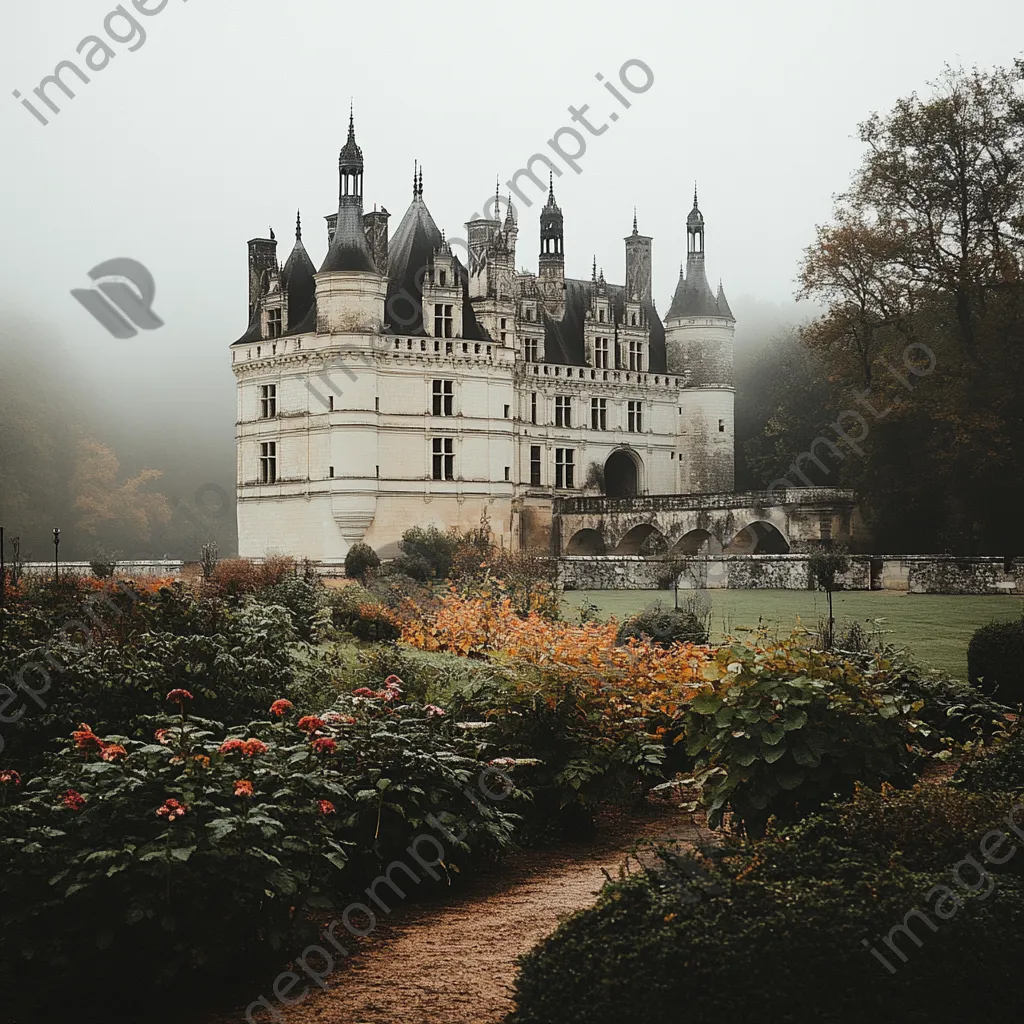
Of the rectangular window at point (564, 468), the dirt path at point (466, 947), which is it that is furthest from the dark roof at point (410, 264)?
the dirt path at point (466, 947)

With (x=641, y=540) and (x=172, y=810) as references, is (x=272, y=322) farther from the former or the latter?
(x=172, y=810)

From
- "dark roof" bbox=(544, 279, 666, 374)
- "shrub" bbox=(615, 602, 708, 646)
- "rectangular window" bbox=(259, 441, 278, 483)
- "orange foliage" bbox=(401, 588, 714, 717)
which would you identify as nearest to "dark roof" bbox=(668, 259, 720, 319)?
"dark roof" bbox=(544, 279, 666, 374)

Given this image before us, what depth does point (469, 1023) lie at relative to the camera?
4.10 metres

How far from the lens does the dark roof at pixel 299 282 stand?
110 ft

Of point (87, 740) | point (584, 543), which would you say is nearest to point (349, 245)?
point (584, 543)

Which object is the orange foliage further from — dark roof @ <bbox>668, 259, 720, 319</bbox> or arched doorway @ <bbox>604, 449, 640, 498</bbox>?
dark roof @ <bbox>668, 259, 720, 319</bbox>

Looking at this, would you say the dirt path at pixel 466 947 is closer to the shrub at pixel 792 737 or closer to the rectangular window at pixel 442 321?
the shrub at pixel 792 737

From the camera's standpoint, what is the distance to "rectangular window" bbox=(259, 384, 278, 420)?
3362 centimetres

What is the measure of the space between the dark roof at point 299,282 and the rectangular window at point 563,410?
7.50 m

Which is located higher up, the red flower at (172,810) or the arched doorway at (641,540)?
the arched doorway at (641,540)

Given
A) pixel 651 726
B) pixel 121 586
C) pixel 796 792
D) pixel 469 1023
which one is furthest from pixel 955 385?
pixel 469 1023

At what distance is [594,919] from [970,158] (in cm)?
2506

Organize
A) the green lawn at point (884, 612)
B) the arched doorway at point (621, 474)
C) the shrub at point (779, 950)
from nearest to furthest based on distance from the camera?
the shrub at point (779, 950)
the green lawn at point (884, 612)
the arched doorway at point (621, 474)

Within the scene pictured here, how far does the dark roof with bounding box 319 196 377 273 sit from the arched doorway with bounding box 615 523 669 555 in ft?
30.9
